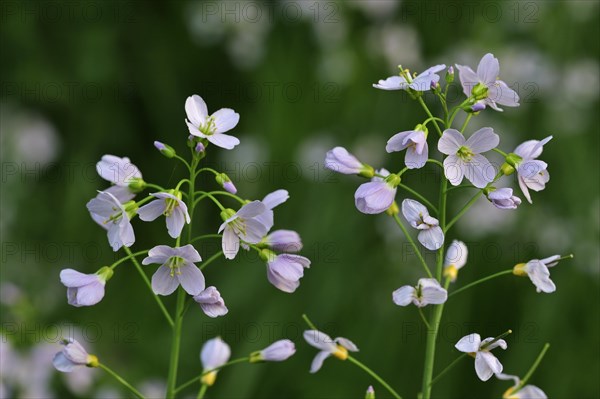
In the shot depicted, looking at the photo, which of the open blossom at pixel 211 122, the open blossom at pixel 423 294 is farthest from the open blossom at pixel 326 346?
the open blossom at pixel 211 122

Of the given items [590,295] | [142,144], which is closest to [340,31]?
[142,144]

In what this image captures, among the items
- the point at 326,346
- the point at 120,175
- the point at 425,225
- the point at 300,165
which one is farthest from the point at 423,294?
the point at 300,165

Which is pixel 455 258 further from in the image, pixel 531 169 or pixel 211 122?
pixel 211 122

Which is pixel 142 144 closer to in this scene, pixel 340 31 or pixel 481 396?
pixel 340 31

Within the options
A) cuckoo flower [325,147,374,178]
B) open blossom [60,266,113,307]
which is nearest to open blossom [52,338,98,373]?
open blossom [60,266,113,307]

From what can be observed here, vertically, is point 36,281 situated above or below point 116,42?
below
